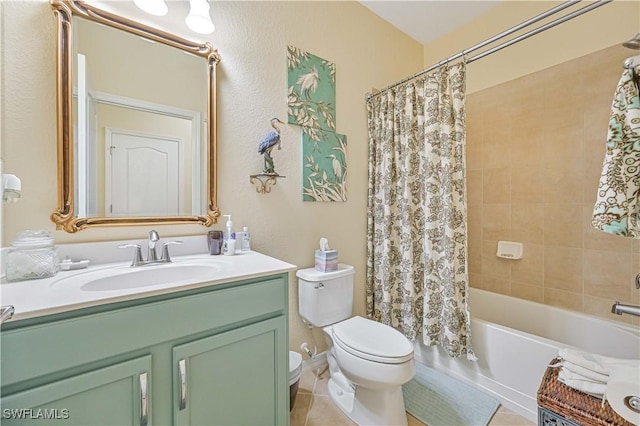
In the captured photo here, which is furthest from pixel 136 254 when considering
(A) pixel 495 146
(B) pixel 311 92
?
(A) pixel 495 146

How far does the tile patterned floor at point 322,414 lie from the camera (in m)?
1.41

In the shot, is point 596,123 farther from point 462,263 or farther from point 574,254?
point 462,263

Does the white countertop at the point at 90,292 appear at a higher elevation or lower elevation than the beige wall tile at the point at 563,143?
lower

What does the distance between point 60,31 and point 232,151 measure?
0.80 meters

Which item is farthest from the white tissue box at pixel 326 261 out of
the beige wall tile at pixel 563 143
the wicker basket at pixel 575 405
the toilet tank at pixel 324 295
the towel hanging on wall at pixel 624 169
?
the beige wall tile at pixel 563 143

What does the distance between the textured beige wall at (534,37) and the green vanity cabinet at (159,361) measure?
240 cm

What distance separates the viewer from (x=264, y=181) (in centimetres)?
162

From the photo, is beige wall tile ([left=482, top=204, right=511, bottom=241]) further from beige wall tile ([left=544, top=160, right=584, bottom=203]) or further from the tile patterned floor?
the tile patterned floor

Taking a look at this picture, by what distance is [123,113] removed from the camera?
1.23 meters

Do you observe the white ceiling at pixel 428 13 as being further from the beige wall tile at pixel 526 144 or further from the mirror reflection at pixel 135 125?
the mirror reflection at pixel 135 125

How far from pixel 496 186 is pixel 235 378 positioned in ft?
7.61

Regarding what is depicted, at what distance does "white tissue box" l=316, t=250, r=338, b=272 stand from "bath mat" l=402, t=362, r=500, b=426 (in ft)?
2.91

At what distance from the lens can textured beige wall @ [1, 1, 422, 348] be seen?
1024mm

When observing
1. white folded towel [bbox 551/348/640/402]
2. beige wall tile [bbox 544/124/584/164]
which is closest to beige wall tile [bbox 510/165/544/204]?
beige wall tile [bbox 544/124/584/164]
